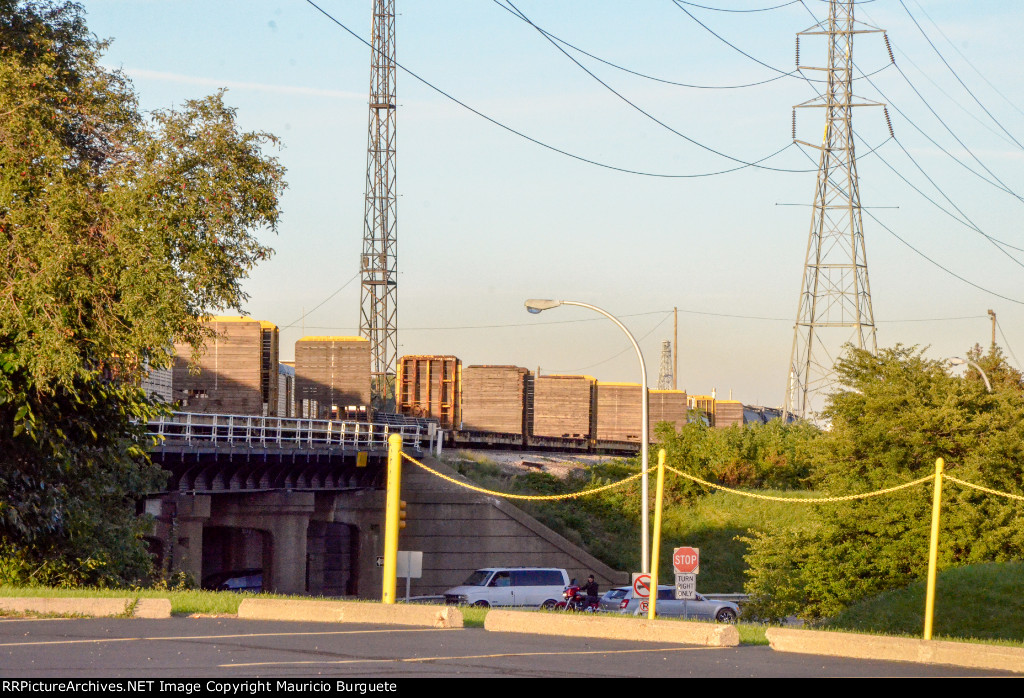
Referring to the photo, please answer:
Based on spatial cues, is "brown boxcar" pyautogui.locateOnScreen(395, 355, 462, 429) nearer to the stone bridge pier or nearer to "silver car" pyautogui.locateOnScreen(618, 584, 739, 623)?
the stone bridge pier

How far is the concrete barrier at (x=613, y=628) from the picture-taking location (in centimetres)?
1249

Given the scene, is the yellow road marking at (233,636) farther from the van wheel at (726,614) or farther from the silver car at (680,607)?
the van wheel at (726,614)

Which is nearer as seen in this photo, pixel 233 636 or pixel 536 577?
pixel 233 636

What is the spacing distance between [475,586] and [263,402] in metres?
20.0

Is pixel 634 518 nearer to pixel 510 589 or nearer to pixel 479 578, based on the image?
pixel 479 578

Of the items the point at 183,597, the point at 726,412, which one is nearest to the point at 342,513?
the point at 183,597

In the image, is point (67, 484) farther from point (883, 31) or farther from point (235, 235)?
point (883, 31)

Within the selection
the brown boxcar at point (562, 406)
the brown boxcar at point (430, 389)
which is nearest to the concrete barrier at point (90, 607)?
the brown boxcar at point (430, 389)

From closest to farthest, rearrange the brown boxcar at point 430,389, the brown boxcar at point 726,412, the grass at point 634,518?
the grass at point 634,518, the brown boxcar at point 430,389, the brown boxcar at point 726,412

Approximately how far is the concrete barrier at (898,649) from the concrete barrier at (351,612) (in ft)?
12.5

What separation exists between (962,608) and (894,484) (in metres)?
9.53

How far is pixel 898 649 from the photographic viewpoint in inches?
447

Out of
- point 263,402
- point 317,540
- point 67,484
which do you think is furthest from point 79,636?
point 317,540

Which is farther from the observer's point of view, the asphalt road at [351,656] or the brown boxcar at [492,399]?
the brown boxcar at [492,399]
